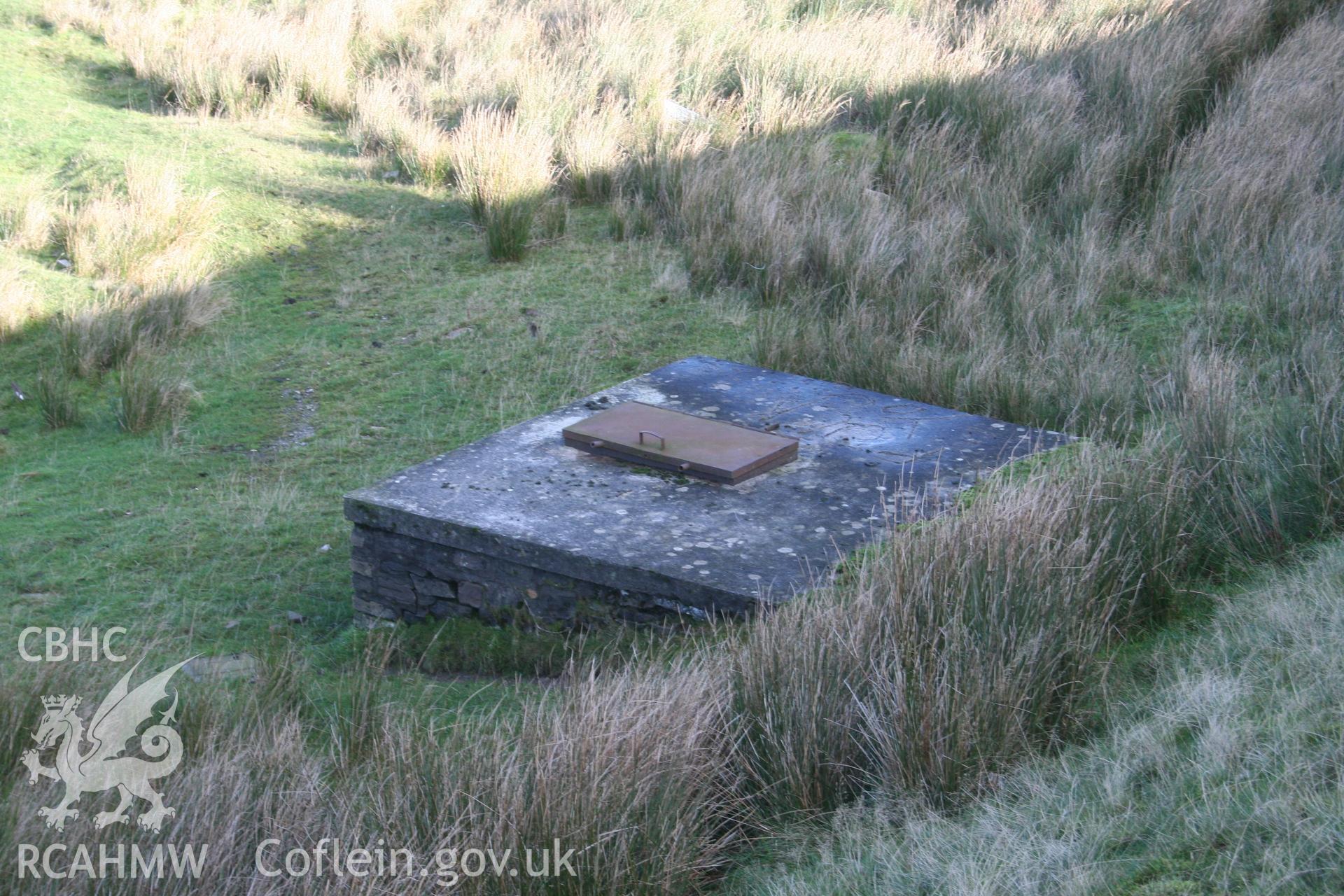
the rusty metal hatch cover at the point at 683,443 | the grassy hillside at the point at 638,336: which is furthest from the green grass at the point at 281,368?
the rusty metal hatch cover at the point at 683,443

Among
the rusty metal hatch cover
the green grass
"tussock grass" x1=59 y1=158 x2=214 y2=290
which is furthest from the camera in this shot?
Answer: "tussock grass" x1=59 y1=158 x2=214 y2=290

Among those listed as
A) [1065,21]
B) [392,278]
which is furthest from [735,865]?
[1065,21]

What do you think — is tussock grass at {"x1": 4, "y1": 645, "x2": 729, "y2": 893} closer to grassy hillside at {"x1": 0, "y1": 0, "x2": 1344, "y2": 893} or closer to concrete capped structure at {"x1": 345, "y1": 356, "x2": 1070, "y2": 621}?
grassy hillside at {"x1": 0, "y1": 0, "x2": 1344, "y2": 893}

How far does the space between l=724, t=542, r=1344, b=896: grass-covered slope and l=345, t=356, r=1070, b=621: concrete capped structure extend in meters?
0.94

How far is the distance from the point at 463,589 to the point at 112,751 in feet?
4.95

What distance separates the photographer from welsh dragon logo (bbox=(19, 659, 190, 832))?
7.74 feet

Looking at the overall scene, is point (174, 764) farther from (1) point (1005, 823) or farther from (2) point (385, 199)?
(2) point (385, 199)

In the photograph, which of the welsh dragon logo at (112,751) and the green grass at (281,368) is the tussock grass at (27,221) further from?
the welsh dragon logo at (112,751)

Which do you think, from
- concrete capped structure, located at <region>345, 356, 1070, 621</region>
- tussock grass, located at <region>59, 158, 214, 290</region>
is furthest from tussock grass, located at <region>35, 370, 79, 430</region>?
concrete capped structure, located at <region>345, 356, 1070, 621</region>

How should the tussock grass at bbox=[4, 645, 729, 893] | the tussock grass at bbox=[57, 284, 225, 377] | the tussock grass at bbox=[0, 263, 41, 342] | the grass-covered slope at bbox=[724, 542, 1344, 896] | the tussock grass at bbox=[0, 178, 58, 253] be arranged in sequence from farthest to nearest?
1. the tussock grass at bbox=[0, 178, 58, 253]
2. the tussock grass at bbox=[0, 263, 41, 342]
3. the tussock grass at bbox=[57, 284, 225, 377]
4. the tussock grass at bbox=[4, 645, 729, 893]
5. the grass-covered slope at bbox=[724, 542, 1344, 896]

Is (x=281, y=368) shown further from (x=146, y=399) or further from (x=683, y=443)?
(x=683, y=443)

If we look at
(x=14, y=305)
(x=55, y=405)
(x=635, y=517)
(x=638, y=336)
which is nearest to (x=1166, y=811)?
(x=635, y=517)

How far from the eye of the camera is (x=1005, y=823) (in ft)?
8.00

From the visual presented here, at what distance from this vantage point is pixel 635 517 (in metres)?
4.05
